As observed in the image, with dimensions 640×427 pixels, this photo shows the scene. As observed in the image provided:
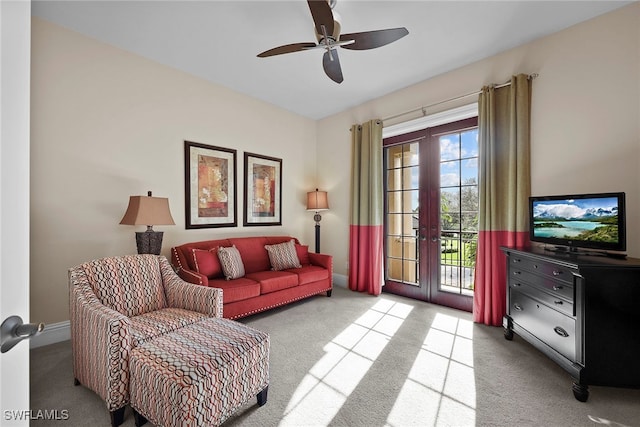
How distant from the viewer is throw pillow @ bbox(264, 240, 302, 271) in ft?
11.9

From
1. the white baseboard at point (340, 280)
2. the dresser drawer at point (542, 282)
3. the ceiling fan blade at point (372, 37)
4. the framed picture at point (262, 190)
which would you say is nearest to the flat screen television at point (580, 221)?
the dresser drawer at point (542, 282)

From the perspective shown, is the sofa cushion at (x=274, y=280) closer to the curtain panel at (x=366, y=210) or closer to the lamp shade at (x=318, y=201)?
the curtain panel at (x=366, y=210)

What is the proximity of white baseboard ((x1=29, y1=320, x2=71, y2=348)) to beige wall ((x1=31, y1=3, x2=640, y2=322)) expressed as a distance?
0.08 m

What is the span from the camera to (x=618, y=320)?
1715 mm

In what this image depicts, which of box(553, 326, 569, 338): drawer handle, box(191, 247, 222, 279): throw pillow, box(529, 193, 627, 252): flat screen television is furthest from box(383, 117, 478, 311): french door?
box(191, 247, 222, 279): throw pillow

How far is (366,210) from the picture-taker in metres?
4.04

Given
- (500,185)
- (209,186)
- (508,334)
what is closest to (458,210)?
(500,185)

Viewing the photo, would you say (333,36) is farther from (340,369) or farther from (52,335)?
(52,335)

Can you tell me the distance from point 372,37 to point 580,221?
2.17 metres

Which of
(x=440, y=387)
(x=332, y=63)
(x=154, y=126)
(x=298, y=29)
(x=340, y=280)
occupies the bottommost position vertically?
(x=440, y=387)

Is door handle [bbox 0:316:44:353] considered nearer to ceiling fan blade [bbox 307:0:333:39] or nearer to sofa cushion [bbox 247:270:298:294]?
ceiling fan blade [bbox 307:0:333:39]

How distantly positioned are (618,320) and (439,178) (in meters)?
2.18

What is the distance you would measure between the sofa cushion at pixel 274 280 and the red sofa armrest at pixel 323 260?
0.62 metres

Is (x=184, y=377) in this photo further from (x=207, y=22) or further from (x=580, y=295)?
(x=207, y=22)
